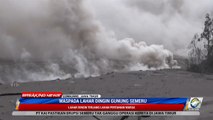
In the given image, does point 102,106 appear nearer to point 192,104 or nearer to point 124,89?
A: point 192,104

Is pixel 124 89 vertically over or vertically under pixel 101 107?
over

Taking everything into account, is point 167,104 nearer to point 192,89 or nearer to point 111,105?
point 111,105

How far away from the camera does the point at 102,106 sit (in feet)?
17.2

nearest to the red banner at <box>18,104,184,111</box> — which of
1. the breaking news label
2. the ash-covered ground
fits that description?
the breaking news label

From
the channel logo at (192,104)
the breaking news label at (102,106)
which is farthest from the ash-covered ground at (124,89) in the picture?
the breaking news label at (102,106)

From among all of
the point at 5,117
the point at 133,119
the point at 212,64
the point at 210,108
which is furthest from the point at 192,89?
the point at 212,64

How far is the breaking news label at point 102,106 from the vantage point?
482cm

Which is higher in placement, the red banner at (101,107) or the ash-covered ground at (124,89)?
the ash-covered ground at (124,89)

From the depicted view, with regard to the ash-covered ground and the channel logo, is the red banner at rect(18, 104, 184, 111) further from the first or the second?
the ash-covered ground

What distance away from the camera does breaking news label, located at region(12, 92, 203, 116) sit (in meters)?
4.82

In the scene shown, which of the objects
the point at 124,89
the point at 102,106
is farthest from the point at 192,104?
the point at 124,89

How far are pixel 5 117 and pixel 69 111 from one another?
367 cm

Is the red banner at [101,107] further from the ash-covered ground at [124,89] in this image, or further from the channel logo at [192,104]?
the ash-covered ground at [124,89]

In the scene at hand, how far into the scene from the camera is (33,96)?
5195mm
